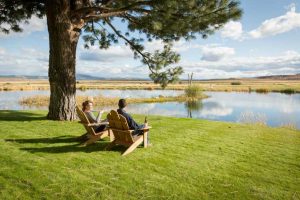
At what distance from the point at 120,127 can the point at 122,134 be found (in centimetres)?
23

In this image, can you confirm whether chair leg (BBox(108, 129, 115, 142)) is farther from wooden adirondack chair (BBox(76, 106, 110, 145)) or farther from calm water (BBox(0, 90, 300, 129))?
calm water (BBox(0, 90, 300, 129))

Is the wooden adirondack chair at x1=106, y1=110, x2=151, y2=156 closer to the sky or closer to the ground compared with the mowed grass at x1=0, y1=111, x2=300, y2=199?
closer to the sky

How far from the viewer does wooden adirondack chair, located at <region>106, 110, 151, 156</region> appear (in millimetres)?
8125

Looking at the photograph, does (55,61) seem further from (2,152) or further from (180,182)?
(180,182)

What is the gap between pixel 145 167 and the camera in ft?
23.6

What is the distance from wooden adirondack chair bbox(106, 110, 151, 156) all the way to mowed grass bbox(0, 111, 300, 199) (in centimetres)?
22

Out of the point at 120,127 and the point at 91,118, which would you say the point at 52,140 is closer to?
the point at 91,118

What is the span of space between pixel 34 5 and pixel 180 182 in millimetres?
11868

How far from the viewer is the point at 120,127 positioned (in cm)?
833

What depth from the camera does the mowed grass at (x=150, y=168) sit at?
5.86 m

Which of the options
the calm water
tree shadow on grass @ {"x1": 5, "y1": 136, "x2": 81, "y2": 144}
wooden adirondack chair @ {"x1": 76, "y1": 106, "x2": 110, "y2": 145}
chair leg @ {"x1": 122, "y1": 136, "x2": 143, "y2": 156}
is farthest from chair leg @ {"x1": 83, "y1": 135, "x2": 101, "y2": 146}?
the calm water

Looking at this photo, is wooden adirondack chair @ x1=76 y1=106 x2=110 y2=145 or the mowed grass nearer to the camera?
the mowed grass

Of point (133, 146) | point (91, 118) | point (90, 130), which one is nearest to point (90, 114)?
point (91, 118)

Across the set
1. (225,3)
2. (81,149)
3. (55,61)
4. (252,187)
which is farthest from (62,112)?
(252,187)
